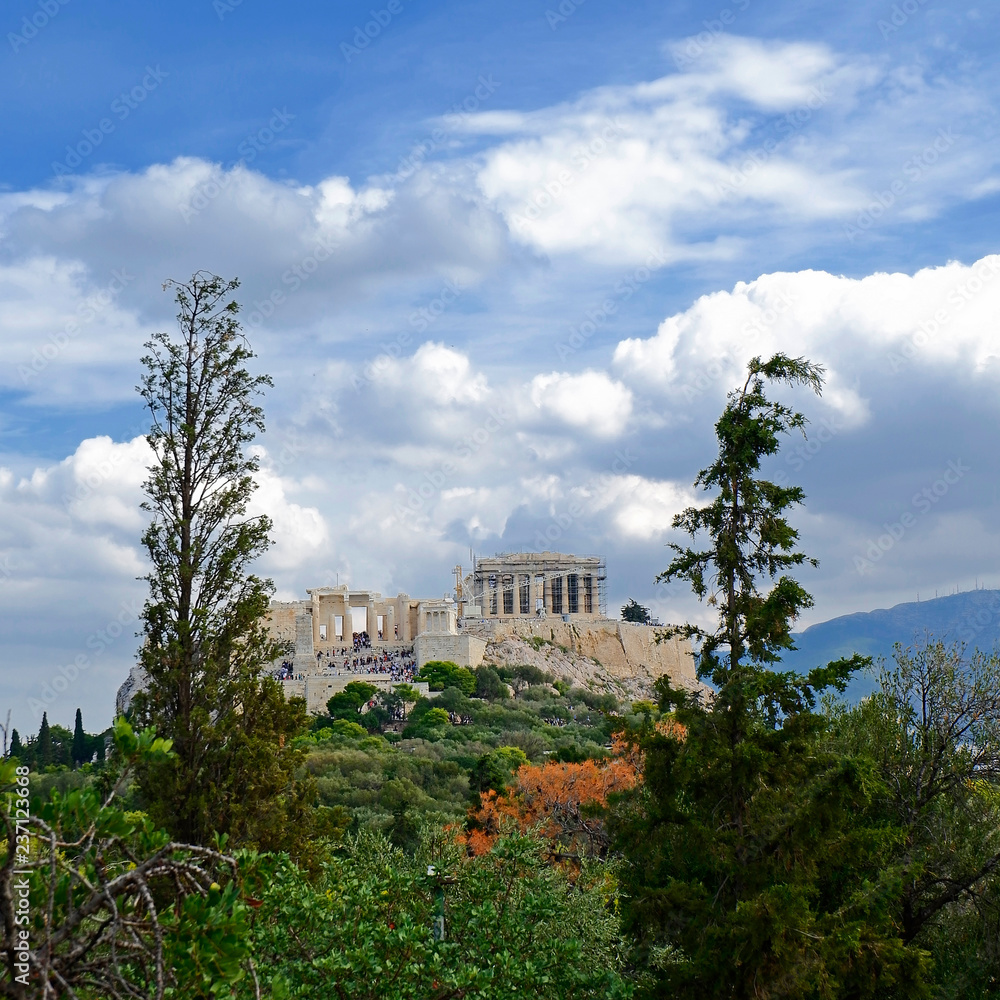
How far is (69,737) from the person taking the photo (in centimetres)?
5062

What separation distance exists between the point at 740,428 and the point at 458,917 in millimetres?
5413

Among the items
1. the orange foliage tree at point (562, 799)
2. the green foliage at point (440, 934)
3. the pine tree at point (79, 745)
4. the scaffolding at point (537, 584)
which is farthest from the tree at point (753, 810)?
the scaffolding at point (537, 584)

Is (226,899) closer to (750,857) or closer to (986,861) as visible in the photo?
(750,857)

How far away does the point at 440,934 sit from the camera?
789 cm

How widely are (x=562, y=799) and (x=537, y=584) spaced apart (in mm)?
66588

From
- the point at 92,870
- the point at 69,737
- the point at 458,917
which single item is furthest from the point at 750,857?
the point at 69,737

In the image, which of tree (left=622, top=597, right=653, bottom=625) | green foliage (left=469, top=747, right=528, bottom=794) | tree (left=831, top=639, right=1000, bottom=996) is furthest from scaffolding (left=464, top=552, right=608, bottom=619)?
tree (left=831, top=639, right=1000, bottom=996)

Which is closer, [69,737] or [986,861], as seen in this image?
[986,861]

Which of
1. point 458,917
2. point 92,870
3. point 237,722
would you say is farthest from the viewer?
point 237,722

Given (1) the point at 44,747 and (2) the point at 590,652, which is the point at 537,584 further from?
(1) the point at 44,747

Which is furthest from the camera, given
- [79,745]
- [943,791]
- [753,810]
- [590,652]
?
[590,652]

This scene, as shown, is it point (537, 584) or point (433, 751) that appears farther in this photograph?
point (537, 584)

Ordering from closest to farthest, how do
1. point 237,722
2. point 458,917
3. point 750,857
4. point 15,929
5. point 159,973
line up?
point 159,973 → point 15,929 → point 458,917 → point 750,857 → point 237,722

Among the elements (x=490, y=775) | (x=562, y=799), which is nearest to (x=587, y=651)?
(x=490, y=775)
